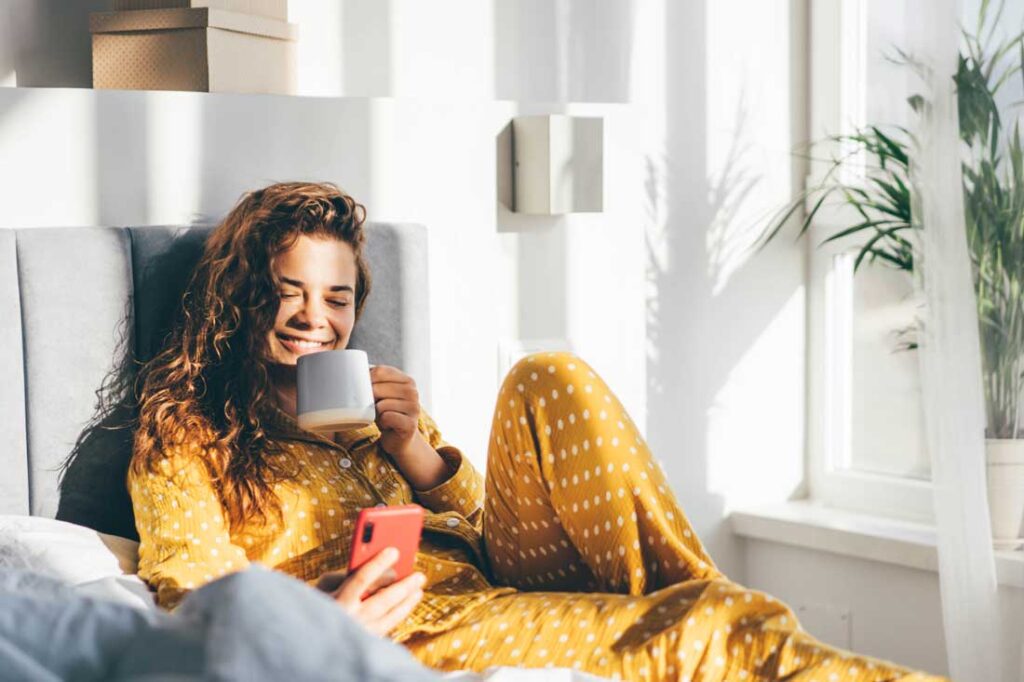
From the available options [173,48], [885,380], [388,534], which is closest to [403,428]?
[388,534]

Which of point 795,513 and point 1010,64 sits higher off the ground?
point 1010,64

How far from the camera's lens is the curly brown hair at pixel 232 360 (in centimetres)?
189

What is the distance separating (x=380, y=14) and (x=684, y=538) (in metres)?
1.33

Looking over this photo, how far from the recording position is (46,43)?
7.22ft

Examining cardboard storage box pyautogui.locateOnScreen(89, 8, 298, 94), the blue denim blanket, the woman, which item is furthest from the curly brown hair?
the blue denim blanket

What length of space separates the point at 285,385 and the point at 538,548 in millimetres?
471

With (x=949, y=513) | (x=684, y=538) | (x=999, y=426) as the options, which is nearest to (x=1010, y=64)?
(x=999, y=426)

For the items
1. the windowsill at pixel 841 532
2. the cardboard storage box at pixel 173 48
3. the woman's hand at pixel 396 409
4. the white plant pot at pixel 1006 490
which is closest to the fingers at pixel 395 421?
the woman's hand at pixel 396 409

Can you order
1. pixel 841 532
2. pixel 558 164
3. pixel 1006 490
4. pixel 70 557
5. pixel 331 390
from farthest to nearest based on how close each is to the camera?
pixel 841 532 → pixel 1006 490 → pixel 558 164 → pixel 331 390 → pixel 70 557

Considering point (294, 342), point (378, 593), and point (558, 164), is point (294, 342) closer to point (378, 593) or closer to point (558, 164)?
point (378, 593)

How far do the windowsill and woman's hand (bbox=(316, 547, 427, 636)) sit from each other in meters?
1.74

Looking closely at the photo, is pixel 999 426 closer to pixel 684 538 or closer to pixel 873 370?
pixel 873 370

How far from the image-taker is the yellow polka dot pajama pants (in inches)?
63.9

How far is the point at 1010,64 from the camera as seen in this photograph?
8.89 ft
